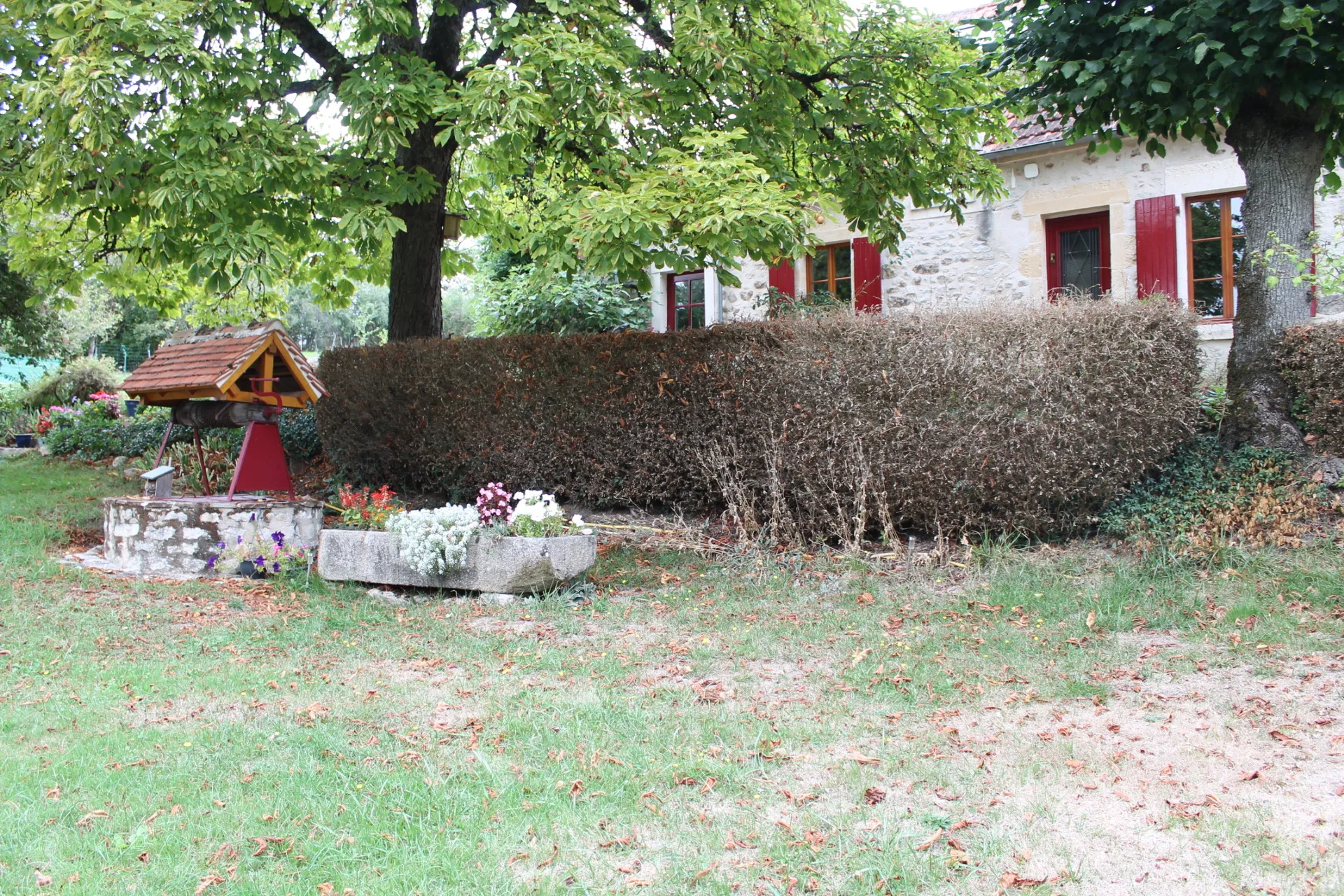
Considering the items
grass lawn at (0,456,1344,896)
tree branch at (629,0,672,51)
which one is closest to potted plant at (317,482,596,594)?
grass lawn at (0,456,1344,896)

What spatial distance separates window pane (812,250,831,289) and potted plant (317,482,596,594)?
301 inches

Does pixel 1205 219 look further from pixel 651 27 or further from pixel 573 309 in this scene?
pixel 573 309

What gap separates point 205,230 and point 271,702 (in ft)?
14.6

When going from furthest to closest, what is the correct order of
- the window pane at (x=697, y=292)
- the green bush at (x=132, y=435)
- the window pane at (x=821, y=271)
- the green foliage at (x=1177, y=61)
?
the window pane at (x=697, y=292) < the window pane at (x=821, y=271) < the green bush at (x=132, y=435) < the green foliage at (x=1177, y=61)

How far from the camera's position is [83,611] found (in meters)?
6.00

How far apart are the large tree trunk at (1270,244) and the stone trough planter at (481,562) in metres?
4.88

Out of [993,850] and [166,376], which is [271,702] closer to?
[993,850]

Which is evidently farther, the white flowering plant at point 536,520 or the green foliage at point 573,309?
the green foliage at point 573,309

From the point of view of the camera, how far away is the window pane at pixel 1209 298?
10.7 m

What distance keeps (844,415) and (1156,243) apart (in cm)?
548

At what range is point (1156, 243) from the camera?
1072 cm

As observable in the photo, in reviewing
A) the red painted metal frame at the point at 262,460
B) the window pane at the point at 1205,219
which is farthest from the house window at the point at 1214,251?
Answer: the red painted metal frame at the point at 262,460

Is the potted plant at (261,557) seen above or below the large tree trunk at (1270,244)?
below

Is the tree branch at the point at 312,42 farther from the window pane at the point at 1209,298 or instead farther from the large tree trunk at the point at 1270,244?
the window pane at the point at 1209,298
